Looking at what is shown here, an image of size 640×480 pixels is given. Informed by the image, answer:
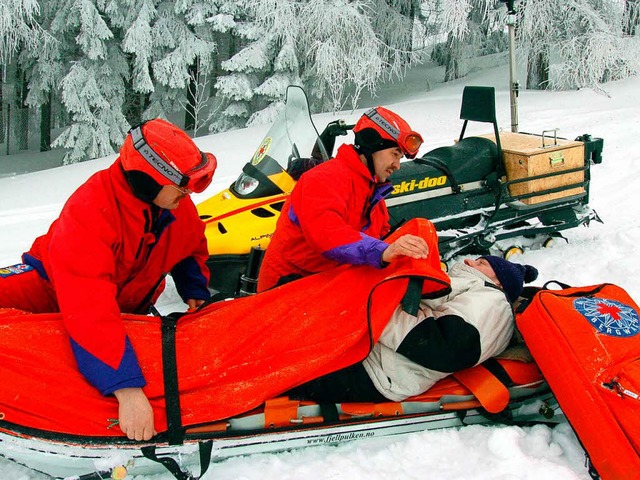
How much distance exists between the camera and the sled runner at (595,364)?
2.43 metres

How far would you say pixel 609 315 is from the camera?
2824 millimetres

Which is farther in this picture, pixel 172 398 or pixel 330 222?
pixel 330 222

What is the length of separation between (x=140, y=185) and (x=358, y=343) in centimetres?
118

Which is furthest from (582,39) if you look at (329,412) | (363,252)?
(329,412)

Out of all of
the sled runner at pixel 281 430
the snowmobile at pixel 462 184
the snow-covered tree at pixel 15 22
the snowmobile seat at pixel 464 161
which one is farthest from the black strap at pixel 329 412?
the snow-covered tree at pixel 15 22

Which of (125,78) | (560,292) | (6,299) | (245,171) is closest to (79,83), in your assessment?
(125,78)

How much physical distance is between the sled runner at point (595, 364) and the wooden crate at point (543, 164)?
2337 mm

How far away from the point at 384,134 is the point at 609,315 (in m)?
1.42

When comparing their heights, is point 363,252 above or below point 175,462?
above

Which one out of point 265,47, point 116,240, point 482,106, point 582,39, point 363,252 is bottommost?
point 363,252

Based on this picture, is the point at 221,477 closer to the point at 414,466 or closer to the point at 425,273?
the point at 414,466

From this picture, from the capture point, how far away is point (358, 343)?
2828mm

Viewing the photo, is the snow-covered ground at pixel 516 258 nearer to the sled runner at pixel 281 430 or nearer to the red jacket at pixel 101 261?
the sled runner at pixel 281 430

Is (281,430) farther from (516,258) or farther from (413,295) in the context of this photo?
(516,258)
